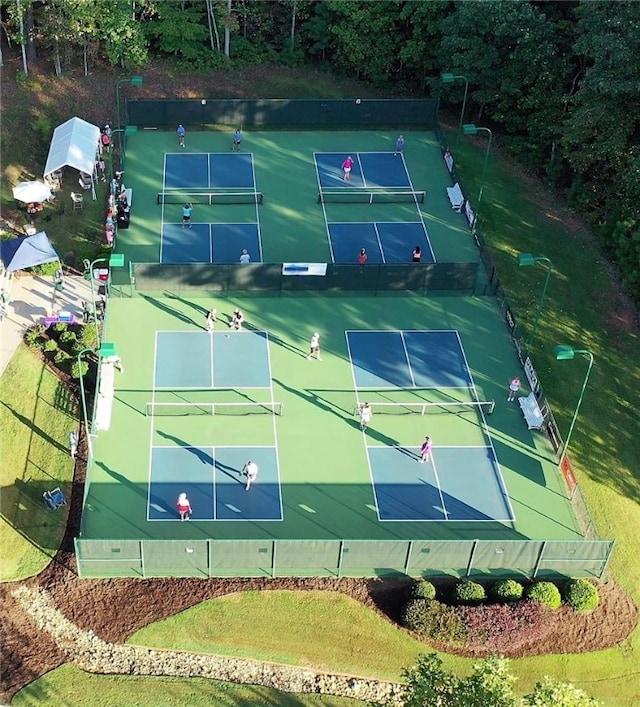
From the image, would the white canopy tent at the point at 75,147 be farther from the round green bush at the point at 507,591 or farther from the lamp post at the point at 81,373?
the round green bush at the point at 507,591

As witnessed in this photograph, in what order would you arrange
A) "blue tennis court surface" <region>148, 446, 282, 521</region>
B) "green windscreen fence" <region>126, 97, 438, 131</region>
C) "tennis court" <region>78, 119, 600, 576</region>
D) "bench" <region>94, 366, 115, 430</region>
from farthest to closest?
"green windscreen fence" <region>126, 97, 438, 131</region>, "bench" <region>94, 366, 115, 430</region>, "blue tennis court surface" <region>148, 446, 282, 521</region>, "tennis court" <region>78, 119, 600, 576</region>

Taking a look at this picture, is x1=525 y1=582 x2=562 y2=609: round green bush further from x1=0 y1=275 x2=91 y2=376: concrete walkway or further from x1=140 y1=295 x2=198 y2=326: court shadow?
x1=0 y1=275 x2=91 y2=376: concrete walkway

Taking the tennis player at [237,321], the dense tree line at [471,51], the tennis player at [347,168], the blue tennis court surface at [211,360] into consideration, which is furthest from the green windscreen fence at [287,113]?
the blue tennis court surface at [211,360]

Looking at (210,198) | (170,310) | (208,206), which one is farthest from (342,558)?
(210,198)

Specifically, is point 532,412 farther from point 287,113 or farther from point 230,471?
point 287,113

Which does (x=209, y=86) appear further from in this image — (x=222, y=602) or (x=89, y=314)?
(x=222, y=602)

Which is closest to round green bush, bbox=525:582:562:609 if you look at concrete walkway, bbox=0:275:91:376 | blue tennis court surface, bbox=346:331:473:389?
blue tennis court surface, bbox=346:331:473:389
